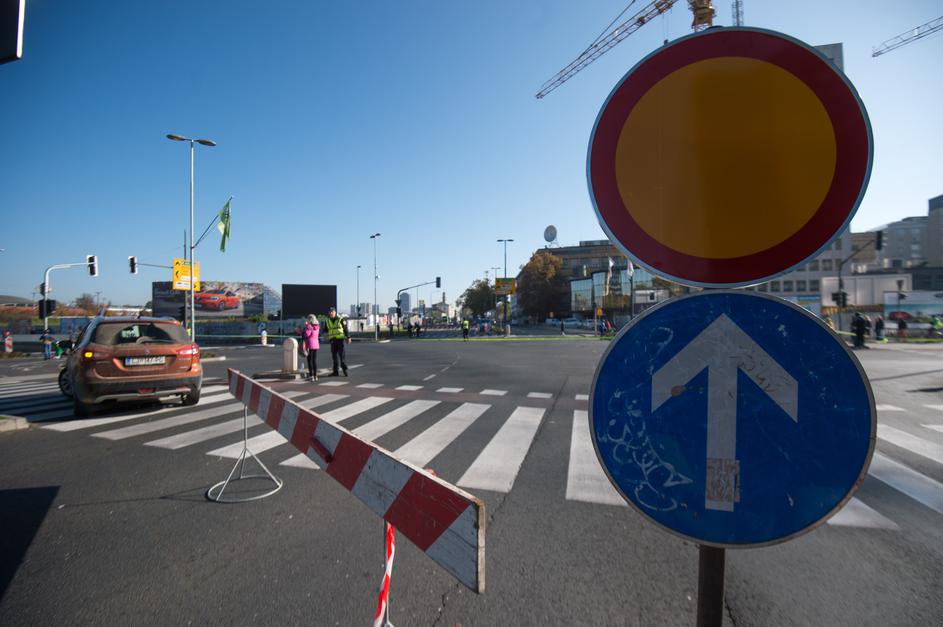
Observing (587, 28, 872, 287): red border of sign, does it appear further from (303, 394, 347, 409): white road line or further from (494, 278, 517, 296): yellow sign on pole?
(494, 278, 517, 296): yellow sign on pole

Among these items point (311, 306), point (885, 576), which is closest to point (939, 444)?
point (885, 576)

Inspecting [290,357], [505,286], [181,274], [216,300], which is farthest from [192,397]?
[216,300]

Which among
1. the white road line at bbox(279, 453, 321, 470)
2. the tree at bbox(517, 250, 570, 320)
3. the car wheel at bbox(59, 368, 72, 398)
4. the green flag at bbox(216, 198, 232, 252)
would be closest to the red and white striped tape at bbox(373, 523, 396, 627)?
the white road line at bbox(279, 453, 321, 470)

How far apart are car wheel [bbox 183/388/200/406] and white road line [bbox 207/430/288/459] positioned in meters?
3.04

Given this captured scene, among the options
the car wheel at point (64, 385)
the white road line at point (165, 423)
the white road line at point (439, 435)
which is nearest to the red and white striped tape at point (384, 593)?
the white road line at point (439, 435)

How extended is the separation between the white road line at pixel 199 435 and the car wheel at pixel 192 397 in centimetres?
170

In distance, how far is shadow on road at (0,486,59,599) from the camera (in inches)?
112

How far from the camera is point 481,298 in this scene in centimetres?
8600

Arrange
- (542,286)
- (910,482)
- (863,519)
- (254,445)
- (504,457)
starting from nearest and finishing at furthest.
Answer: (863,519) → (910,482) → (504,457) → (254,445) → (542,286)

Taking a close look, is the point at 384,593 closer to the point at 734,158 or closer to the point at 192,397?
the point at 734,158

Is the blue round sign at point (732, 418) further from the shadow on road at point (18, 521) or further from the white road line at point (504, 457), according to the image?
the shadow on road at point (18, 521)

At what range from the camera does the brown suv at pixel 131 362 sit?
22.5 ft

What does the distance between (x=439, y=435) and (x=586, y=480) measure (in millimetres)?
2355

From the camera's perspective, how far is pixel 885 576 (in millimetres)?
2648
